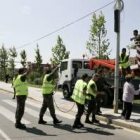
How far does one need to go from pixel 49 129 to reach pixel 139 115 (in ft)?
12.4

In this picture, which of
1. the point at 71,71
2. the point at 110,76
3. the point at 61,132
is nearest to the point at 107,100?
the point at 110,76

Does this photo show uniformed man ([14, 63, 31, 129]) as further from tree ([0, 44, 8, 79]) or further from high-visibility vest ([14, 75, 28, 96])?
tree ([0, 44, 8, 79])

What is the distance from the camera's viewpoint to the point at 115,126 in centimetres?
1088

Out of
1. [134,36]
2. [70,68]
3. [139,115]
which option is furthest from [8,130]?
[70,68]

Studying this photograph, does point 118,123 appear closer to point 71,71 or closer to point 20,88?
point 20,88

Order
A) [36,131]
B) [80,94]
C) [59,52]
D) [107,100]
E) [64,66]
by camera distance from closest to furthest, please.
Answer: [36,131], [80,94], [107,100], [64,66], [59,52]

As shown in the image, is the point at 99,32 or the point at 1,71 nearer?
the point at 99,32

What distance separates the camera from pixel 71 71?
1862 centimetres

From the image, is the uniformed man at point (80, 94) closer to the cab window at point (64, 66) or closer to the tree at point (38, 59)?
the cab window at point (64, 66)

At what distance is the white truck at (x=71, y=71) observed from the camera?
18.5m

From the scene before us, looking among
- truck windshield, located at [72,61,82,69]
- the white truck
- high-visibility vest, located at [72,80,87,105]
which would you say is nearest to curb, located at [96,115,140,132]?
high-visibility vest, located at [72,80,87,105]

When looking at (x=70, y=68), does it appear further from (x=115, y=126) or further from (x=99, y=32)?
(x=99, y=32)

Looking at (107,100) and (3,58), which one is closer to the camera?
(107,100)

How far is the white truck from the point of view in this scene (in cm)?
1845
